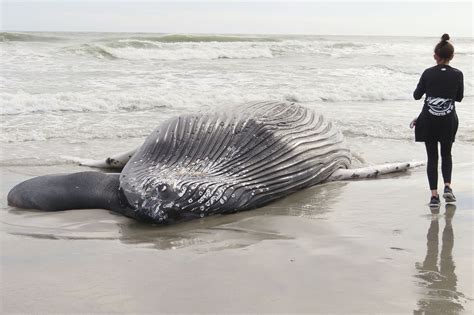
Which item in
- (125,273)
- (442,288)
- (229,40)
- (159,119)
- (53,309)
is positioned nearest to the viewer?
(53,309)

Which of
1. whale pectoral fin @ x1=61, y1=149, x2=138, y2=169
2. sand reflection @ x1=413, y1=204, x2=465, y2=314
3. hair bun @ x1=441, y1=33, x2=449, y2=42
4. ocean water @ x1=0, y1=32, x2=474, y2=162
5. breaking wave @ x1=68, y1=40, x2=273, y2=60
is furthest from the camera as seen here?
breaking wave @ x1=68, y1=40, x2=273, y2=60

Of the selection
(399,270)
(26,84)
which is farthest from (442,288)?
(26,84)

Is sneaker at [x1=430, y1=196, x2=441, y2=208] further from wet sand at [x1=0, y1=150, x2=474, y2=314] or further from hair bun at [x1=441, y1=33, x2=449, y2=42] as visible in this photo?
hair bun at [x1=441, y1=33, x2=449, y2=42]

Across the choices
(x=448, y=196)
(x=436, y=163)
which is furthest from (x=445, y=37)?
(x=448, y=196)

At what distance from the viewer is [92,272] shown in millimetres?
4125

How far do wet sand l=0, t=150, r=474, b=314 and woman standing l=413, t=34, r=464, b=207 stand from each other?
0.32m

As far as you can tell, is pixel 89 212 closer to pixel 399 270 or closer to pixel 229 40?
pixel 399 270

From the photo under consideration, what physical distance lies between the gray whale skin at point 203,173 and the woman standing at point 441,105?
1.45 meters

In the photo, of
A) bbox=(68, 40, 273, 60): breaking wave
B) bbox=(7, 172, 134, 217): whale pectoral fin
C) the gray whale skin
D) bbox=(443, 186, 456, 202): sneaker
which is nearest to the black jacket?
bbox=(443, 186, 456, 202): sneaker

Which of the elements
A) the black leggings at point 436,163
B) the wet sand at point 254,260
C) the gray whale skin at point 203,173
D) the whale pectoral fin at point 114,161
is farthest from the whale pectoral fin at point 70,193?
the black leggings at point 436,163

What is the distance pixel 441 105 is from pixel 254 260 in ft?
9.16

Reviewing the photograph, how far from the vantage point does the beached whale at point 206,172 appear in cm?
562

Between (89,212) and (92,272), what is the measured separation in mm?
1966

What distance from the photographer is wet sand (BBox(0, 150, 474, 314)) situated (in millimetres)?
3605
